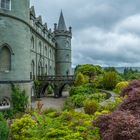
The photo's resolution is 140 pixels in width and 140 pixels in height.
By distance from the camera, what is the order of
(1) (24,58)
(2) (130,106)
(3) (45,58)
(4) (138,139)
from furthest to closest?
(3) (45,58) < (1) (24,58) < (2) (130,106) < (4) (138,139)

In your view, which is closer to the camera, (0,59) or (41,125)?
(41,125)

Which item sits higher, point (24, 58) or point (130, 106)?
point (24, 58)

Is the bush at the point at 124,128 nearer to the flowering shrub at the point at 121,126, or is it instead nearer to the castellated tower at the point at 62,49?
the flowering shrub at the point at 121,126

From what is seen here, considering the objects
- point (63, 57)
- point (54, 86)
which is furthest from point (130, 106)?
point (63, 57)

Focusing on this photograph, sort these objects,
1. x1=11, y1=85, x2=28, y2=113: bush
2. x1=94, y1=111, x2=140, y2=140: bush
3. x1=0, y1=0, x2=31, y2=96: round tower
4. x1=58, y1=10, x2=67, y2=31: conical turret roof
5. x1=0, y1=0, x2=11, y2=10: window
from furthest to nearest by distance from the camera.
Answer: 1. x1=58, y1=10, x2=67, y2=31: conical turret roof
2. x1=11, y1=85, x2=28, y2=113: bush
3. x1=0, y1=0, x2=11, y2=10: window
4. x1=0, y1=0, x2=31, y2=96: round tower
5. x1=94, y1=111, x2=140, y2=140: bush

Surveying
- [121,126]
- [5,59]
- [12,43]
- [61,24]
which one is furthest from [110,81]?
[61,24]

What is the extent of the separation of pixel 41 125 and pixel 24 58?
1849cm

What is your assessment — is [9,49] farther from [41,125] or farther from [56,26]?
[56,26]

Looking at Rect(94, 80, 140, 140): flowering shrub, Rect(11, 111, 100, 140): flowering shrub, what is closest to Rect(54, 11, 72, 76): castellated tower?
Rect(11, 111, 100, 140): flowering shrub

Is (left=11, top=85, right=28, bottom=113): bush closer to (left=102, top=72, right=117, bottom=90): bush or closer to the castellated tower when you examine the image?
(left=102, top=72, right=117, bottom=90): bush

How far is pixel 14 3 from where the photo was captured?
1069 inches

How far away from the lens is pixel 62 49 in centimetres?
6397

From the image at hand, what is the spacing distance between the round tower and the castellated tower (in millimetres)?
35087

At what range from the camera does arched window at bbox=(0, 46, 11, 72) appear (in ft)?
86.1
